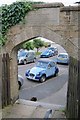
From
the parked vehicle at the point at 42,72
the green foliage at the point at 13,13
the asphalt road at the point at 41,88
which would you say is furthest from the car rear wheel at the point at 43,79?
the green foliage at the point at 13,13

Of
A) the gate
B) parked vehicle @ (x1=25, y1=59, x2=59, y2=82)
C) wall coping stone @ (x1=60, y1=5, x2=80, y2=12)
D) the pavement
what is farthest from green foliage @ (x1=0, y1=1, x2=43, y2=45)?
parked vehicle @ (x1=25, y1=59, x2=59, y2=82)

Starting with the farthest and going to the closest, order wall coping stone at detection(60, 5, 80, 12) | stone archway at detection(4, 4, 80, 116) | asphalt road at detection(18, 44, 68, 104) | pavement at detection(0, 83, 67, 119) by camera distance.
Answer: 1. asphalt road at detection(18, 44, 68, 104)
2. pavement at detection(0, 83, 67, 119)
3. stone archway at detection(4, 4, 80, 116)
4. wall coping stone at detection(60, 5, 80, 12)

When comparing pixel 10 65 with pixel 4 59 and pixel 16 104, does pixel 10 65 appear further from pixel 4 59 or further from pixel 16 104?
pixel 16 104

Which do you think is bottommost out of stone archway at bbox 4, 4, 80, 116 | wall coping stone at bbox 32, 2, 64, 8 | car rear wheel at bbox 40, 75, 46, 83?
car rear wheel at bbox 40, 75, 46, 83

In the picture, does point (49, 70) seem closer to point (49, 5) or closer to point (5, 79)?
point (5, 79)

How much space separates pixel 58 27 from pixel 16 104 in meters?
3.69

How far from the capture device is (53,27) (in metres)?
8.58

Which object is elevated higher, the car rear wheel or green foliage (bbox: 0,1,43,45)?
green foliage (bbox: 0,1,43,45)

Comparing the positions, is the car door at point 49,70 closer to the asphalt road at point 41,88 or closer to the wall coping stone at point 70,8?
the asphalt road at point 41,88

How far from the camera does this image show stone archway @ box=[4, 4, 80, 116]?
27.4 ft

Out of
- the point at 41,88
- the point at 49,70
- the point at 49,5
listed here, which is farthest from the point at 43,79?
the point at 49,5

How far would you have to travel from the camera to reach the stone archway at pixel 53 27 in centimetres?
836

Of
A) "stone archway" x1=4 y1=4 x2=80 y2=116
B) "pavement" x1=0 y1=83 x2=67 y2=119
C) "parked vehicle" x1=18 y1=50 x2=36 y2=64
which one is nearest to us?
"stone archway" x1=4 y1=4 x2=80 y2=116

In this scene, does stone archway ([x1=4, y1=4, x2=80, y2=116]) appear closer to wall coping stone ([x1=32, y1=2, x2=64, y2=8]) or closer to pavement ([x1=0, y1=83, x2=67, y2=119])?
wall coping stone ([x1=32, y1=2, x2=64, y2=8])
